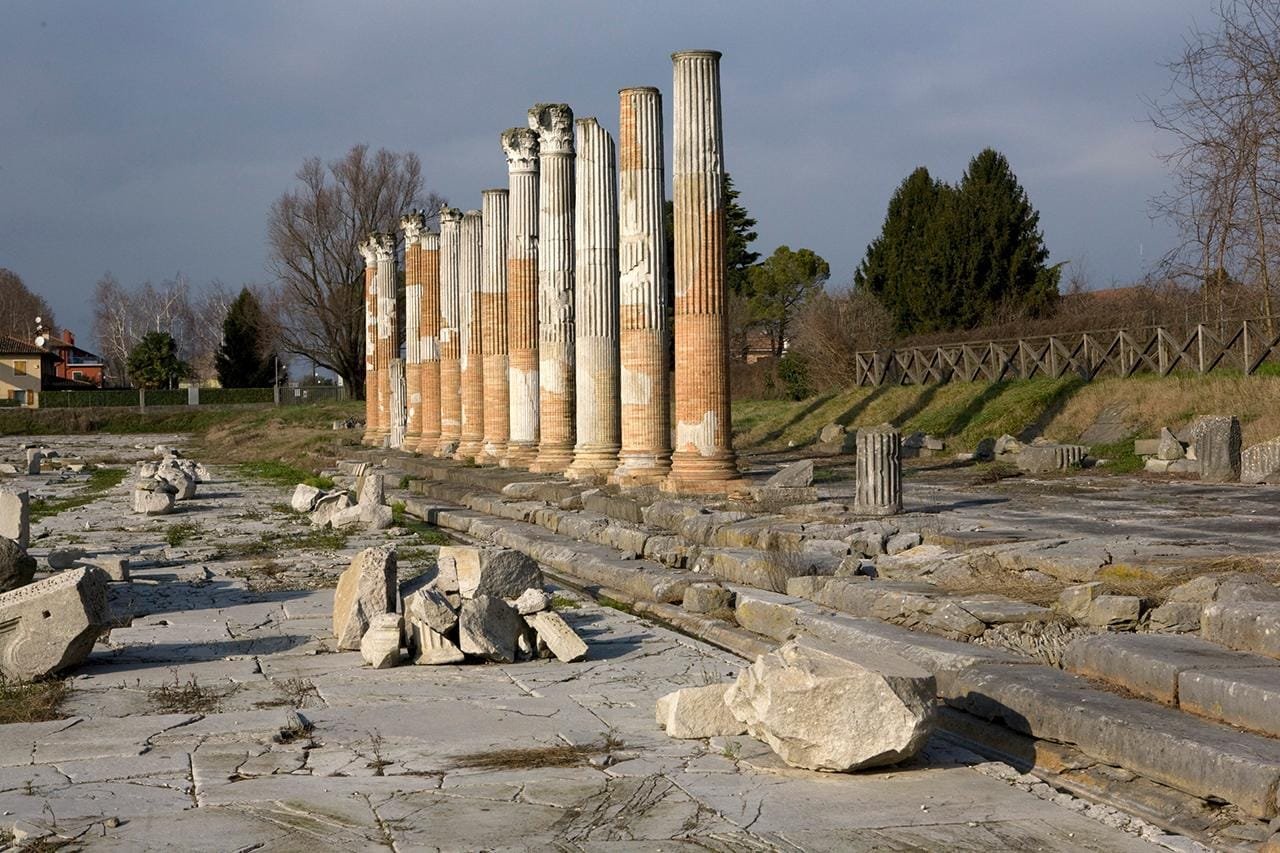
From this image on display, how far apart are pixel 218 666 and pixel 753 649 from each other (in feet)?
11.4

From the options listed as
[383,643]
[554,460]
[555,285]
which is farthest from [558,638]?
[555,285]

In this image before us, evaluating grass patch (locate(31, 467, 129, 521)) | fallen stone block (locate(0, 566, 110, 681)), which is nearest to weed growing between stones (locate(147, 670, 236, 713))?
fallen stone block (locate(0, 566, 110, 681))

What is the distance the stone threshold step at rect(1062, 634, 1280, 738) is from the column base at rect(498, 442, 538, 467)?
699 inches

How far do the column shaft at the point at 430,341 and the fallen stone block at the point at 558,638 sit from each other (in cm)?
2343

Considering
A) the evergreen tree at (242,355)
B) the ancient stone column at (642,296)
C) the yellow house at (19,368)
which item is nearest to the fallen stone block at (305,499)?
the ancient stone column at (642,296)

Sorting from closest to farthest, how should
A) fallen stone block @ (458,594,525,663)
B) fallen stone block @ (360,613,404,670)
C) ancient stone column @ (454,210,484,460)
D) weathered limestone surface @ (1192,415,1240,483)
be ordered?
fallen stone block @ (360,613,404,670)
fallen stone block @ (458,594,525,663)
weathered limestone surface @ (1192,415,1240,483)
ancient stone column @ (454,210,484,460)

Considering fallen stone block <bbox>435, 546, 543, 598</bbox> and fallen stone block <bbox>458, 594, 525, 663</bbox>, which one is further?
fallen stone block <bbox>435, 546, 543, 598</bbox>

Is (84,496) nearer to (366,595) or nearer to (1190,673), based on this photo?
(366,595)

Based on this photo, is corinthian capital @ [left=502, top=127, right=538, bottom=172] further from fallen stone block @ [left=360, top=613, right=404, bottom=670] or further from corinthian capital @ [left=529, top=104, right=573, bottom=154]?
fallen stone block @ [left=360, top=613, right=404, bottom=670]

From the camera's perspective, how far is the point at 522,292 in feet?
84.3

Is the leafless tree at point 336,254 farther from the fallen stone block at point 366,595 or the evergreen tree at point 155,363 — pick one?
the fallen stone block at point 366,595

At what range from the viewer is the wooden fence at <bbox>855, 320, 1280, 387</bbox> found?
22562 millimetres

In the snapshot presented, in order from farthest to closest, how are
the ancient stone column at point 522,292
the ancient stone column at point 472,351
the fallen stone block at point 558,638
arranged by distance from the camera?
the ancient stone column at point 472,351 → the ancient stone column at point 522,292 → the fallen stone block at point 558,638

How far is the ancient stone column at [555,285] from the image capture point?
898 inches
